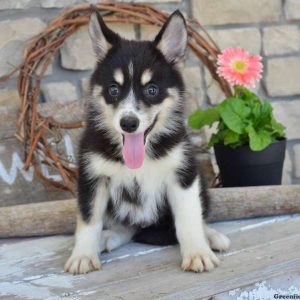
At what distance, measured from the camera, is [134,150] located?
1684 mm

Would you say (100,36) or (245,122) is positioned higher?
(100,36)

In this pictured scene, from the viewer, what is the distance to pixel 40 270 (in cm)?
169

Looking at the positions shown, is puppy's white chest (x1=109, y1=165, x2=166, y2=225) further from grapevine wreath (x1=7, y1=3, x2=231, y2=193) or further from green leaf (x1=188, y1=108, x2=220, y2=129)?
green leaf (x1=188, y1=108, x2=220, y2=129)

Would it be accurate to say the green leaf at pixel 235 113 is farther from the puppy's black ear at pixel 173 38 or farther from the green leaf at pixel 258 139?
the puppy's black ear at pixel 173 38

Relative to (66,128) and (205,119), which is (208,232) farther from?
(66,128)

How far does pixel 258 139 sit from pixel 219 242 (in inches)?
28.3

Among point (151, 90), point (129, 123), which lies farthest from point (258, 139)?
point (129, 123)

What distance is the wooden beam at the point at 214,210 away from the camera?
6.59ft

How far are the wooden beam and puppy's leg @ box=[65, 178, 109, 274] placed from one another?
286 mm

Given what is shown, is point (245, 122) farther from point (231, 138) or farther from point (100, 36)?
point (100, 36)

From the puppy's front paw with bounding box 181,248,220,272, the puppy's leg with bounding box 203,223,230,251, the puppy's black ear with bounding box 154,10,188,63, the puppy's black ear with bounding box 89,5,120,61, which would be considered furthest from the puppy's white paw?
the puppy's black ear with bounding box 89,5,120,61

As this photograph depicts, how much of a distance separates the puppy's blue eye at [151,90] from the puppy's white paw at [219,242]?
1.69 feet

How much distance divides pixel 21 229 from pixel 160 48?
2.75ft

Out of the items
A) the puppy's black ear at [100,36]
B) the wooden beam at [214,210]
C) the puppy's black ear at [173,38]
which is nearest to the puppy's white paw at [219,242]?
the wooden beam at [214,210]
